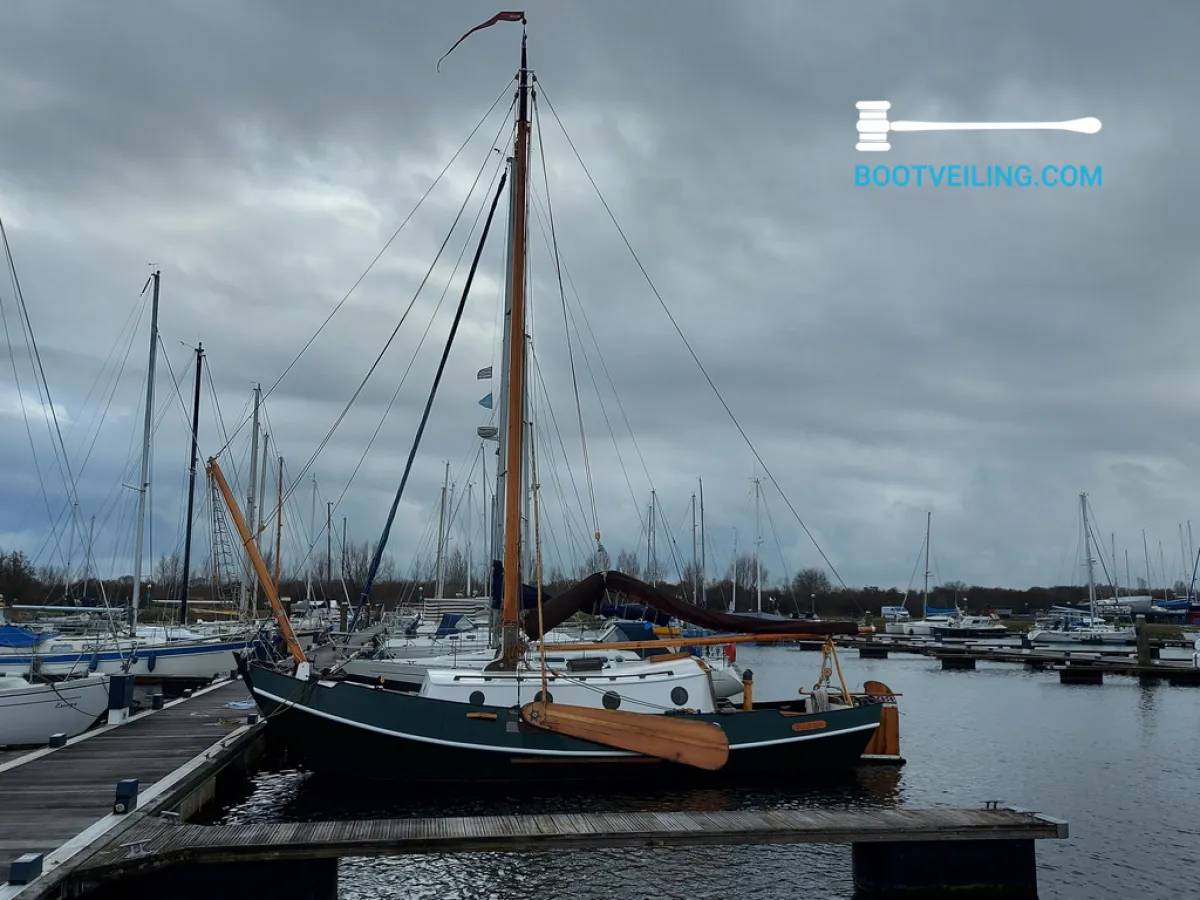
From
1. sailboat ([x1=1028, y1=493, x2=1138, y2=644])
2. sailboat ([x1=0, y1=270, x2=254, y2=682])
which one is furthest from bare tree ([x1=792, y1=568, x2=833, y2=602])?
sailboat ([x1=0, y1=270, x2=254, y2=682])

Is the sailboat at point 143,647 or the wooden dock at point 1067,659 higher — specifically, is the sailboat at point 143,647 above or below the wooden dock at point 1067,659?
above

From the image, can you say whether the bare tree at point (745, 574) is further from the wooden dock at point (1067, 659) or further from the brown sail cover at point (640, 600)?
the brown sail cover at point (640, 600)

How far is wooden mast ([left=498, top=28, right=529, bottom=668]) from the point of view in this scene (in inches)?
914

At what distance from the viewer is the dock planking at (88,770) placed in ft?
46.1

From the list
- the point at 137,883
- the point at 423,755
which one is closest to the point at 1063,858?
the point at 423,755

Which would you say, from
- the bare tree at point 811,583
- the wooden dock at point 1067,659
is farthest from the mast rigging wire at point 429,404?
the bare tree at point 811,583

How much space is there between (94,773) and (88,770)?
0.37 meters

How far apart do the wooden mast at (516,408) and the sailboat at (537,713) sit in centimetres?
4

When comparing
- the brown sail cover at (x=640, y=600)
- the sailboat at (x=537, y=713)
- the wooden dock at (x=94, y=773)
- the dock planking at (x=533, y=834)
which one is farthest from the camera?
the brown sail cover at (x=640, y=600)

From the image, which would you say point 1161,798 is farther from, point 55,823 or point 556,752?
point 55,823

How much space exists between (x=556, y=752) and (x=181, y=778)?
7781 mm

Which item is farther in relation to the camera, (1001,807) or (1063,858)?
(1063,858)

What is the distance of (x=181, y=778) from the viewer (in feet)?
58.5

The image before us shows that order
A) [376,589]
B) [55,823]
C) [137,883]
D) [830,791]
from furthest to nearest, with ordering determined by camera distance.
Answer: [376,589], [830,791], [55,823], [137,883]
